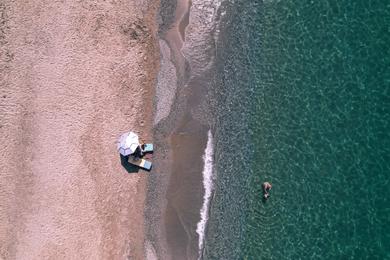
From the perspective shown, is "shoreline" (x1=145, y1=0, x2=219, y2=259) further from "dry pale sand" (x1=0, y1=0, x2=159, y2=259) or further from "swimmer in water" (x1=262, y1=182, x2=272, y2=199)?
"swimmer in water" (x1=262, y1=182, x2=272, y2=199)

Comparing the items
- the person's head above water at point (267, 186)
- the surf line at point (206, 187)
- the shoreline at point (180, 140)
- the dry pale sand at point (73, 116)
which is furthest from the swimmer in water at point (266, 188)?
the dry pale sand at point (73, 116)

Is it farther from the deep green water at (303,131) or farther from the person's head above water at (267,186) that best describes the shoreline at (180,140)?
the person's head above water at (267,186)

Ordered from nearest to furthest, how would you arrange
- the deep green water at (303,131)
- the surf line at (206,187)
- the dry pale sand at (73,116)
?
the deep green water at (303,131), the dry pale sand at (73,116), the surf line at (206,187)

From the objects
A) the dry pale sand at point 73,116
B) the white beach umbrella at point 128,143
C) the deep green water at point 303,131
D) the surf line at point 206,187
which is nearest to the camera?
the white beach umbrella at point 128,143

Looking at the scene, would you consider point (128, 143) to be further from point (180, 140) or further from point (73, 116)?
point (73, 116)

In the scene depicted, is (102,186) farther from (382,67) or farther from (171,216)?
(382,67)

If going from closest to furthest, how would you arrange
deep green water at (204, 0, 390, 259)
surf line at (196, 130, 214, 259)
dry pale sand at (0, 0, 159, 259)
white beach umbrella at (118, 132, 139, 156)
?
white beach umbrella at (118, 132, 139, 156) → deep green water at (204, 0, 390, 259) → dry pale sand at (0, 0, 159, 259) → surf line at (196, 130, 214, 259)

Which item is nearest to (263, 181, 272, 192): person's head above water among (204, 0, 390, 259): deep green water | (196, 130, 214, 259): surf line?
(204, 0, 390, 259): deep green water
